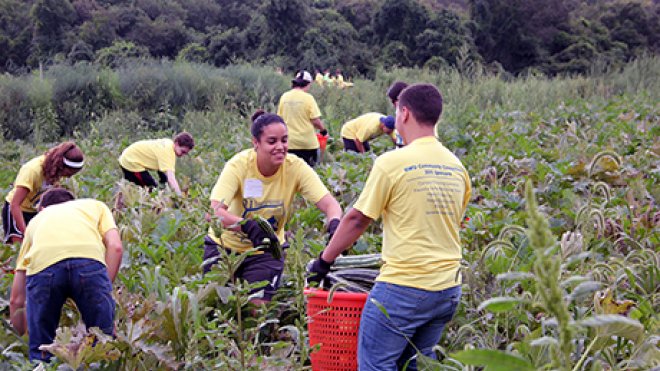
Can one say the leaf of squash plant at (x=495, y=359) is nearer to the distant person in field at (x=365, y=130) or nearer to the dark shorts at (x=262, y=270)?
the dark shorts at (x=262, y=270)

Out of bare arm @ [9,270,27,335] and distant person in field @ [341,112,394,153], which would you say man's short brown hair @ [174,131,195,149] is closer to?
distant person in field @ [341,112,394,153]

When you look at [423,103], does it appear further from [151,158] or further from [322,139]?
[322,139]

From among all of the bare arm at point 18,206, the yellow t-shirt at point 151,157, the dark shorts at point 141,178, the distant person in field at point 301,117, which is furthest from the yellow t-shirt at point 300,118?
the bare arm at point 18,206

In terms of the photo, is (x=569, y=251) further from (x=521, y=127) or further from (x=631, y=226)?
(x=521, y=127)

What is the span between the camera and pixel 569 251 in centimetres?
364

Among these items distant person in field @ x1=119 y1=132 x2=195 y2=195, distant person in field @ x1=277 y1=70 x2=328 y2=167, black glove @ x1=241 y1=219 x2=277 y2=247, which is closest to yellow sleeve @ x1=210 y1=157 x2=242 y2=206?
black glove @ x1=241 y1=219 x2=277 y2=247

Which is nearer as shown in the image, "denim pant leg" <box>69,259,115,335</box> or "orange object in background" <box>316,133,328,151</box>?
"denim pant leg" <box>69,259,115,335</box>

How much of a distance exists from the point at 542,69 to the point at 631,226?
2760 cm

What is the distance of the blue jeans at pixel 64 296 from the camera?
3.72m

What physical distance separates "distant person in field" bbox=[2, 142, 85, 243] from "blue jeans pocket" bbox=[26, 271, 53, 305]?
4.21 ft

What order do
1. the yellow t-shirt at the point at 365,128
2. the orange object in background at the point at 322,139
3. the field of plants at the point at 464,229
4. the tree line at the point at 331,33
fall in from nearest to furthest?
the field of plants at the point at 464,229 → the yellow t-shirt at the point at 365,128 → the orange object in background at the point at 322,139 → the tree line at the point at 331,33

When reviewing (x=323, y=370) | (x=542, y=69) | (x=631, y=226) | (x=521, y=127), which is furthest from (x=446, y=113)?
(x=542, y=69)

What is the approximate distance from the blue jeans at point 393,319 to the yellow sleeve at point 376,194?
0.33 metres

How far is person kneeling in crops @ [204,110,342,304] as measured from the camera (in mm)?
4328
